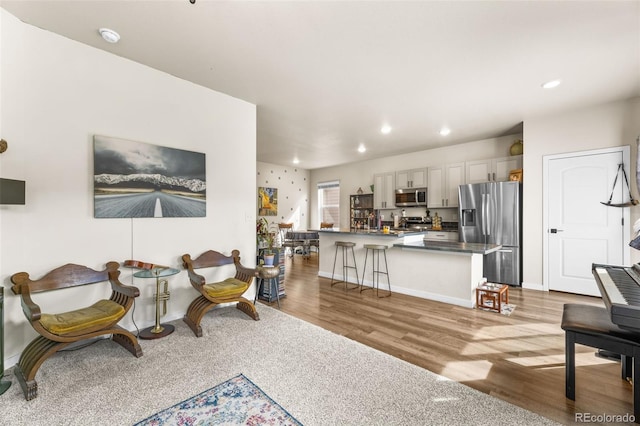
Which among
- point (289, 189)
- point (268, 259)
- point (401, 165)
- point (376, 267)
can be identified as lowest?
point (376, 267)

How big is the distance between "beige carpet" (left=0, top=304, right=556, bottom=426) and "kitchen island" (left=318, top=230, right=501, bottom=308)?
191 centimetres

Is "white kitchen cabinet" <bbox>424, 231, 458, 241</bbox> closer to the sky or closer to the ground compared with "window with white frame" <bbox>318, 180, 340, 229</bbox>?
closer to the ground

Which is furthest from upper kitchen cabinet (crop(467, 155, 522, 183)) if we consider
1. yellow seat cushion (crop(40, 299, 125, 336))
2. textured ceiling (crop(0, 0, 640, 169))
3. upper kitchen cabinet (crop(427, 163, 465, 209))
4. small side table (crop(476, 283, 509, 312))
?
yellow seat cushion (crop(40, 299, 125, 336))

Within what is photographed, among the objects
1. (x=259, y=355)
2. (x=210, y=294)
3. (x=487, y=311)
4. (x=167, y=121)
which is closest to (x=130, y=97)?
(x=167, y=121)

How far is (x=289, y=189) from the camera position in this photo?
888cm

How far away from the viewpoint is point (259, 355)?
7.98 ft

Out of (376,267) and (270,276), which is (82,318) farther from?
(376,267)

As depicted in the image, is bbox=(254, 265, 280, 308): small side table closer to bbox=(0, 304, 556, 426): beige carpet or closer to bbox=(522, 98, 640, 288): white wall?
bbox=(0, 304, 556, 426): beige carpet

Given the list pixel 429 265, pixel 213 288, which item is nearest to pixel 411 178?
pixel 429 265

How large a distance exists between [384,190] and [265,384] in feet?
19.9

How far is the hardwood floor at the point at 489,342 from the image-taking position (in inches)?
75.4

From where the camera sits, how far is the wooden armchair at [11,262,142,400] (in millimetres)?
1967

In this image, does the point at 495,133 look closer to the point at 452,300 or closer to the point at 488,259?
the point at 488,259

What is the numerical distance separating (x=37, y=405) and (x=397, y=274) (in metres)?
4.06
